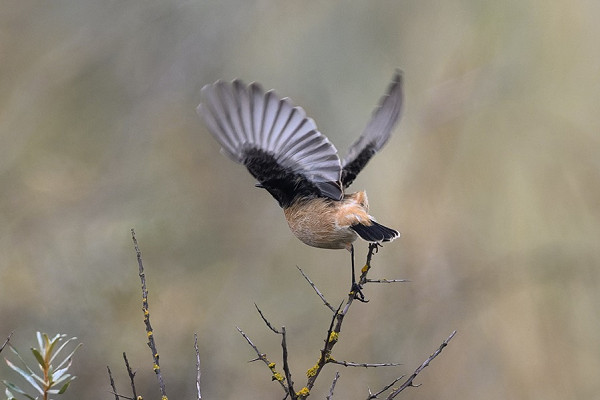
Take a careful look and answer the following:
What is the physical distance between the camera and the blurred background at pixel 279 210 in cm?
618

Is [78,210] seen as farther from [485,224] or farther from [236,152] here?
[485,224]

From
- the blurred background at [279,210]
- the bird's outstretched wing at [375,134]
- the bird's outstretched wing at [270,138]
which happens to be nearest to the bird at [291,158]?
the bird's outstretched wing at [270,138]

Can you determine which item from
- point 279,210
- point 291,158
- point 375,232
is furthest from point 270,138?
point 279,210

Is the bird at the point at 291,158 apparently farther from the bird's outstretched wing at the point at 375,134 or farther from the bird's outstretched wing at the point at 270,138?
the bird's outstretched wing at the point at 375,134

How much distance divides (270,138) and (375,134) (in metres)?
0.74

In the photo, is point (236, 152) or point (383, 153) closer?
point (236, 152)

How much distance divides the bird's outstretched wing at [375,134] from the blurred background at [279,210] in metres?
2.34

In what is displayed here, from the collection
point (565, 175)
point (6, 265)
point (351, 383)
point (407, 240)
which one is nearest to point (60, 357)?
point (6, 265)

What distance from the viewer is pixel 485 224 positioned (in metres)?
6.77

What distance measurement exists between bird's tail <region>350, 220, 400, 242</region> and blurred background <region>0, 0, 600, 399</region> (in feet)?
9.33

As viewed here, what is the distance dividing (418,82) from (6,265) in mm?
3954

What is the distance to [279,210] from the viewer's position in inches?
269

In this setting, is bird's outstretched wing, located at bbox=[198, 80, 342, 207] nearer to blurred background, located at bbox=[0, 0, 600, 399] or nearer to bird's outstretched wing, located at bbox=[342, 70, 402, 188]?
→ bird's outstretched wing, located at bbox=[342, 70, 402, 188]

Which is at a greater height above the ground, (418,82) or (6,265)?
(418,82)
